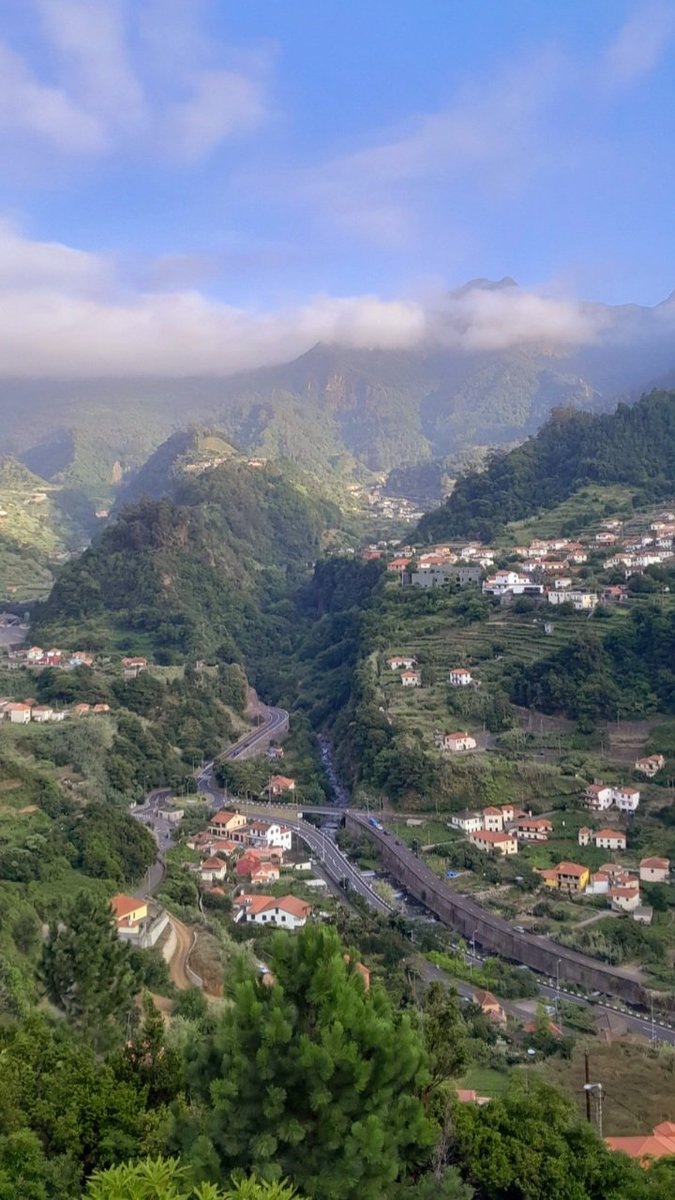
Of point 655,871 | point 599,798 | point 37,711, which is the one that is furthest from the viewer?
point 37,711

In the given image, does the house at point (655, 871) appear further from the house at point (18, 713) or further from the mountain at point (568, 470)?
the mountain at point (568, 470)

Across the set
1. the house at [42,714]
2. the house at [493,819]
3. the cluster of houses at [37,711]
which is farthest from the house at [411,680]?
the house at [42,714]

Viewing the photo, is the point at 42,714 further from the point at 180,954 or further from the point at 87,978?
the point at 87,978

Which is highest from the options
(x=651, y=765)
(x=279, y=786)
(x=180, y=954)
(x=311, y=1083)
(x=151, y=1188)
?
(x=151, y=1188)

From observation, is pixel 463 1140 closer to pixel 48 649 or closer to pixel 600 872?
pixel 600 872

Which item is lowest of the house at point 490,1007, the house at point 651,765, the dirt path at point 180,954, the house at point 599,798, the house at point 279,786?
the house at point 279,786

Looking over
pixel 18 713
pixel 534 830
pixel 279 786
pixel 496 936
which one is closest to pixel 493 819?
pixel 534 830
